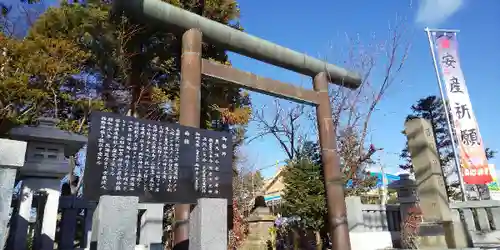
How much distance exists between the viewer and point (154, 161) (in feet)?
13.4

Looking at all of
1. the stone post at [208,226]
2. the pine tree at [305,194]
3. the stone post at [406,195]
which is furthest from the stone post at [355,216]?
the stone post at [208,226]

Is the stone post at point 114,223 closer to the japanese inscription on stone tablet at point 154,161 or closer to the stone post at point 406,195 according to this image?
the japanese inscription on stone tablet at point 154,161

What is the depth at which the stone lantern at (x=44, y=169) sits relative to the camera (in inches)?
214

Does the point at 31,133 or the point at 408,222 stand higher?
the point at 31,133

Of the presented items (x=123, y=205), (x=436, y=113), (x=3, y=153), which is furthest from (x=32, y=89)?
(x=436, y=113)

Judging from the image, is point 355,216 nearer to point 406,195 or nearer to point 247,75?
point 406,195

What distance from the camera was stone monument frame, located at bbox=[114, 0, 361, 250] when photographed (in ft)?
21.0

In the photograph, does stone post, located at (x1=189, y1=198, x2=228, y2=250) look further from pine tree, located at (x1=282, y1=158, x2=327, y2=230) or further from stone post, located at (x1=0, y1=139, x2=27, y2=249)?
pine tree, located at (x1=282, y1=158, x2=327, y2=230)

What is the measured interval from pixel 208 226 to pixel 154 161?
1.06m

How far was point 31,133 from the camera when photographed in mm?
5723

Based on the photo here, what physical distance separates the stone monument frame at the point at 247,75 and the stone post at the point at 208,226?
4.24 feet

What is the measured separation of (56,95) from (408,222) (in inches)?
373

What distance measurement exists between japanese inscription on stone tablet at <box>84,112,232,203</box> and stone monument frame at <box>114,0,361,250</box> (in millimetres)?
1376

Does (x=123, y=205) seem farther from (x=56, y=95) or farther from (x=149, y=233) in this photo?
(x=56, y=95)
